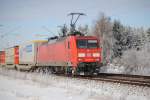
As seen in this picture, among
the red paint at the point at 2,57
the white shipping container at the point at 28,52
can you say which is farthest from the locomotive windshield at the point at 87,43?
the red paint at the point at 2,57

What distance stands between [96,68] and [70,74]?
2480mm

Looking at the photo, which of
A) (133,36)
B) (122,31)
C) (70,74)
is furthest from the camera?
(133,36)

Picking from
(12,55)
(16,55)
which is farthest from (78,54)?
(12,55)

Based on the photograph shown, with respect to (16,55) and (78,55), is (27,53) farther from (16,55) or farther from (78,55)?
(78,55)

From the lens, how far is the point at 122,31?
6450 cm

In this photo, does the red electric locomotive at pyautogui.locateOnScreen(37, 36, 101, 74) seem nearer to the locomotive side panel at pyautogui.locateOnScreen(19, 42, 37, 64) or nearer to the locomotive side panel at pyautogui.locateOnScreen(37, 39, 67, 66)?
the locomotive side panel at pyautogui.locateOnScreen(37, 39, 67, 66)

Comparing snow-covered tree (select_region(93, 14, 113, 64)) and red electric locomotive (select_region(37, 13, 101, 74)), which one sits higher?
snow-covered tree (select_region(93, 14, 113, 64))

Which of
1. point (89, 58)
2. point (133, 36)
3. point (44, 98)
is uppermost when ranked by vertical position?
point (133, 36)

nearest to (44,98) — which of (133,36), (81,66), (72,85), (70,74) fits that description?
(72,85)

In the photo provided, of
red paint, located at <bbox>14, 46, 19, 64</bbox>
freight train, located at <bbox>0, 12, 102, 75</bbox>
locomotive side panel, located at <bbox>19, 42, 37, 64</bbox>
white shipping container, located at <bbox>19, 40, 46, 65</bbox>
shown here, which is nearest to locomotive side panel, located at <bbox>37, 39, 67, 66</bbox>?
freight train, located at <bbox>0, 12, 102, 75</bbox>

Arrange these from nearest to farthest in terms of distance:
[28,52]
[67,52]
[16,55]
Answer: [67,52] < [28,52] < [16,55]

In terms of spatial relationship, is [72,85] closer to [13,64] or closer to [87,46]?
[87,46]

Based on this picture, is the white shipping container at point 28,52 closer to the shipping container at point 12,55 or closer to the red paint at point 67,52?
the shipping container at point 12,55

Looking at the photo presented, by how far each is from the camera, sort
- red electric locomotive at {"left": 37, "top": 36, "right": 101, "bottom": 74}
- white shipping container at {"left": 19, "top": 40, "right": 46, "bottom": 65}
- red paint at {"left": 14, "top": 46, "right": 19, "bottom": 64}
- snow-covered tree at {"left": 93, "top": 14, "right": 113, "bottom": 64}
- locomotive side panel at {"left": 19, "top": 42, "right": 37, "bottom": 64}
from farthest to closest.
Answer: snow-covered tree at {"left": 93, "top": 14, "right": 113, "bottom": 64}
red paint at {"left": 14, "top": 46, "right": 19, "bottom": 64}
locomotive side panel at {"left": 19, "top": 42, "right": 37, "bottom": 64}
white shipping container at {"left": 19, "top": 40, "right": 46, "bottom": 65}
red electric locomotive at {"left": 37, "top": 36, "right": 101, "bottom": 74}
